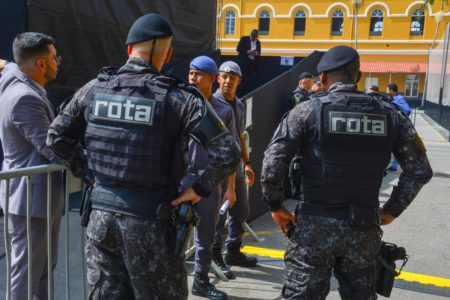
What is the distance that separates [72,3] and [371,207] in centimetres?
492

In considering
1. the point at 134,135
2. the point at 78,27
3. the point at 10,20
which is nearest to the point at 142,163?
the point at 134,135

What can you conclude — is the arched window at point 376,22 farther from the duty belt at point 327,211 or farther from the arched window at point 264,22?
the duty belt at point 327,211

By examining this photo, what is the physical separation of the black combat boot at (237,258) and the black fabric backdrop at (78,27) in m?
3.11

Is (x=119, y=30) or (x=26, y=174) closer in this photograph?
(x=26, y=174)

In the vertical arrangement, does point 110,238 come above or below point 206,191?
below

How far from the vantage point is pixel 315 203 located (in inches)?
101

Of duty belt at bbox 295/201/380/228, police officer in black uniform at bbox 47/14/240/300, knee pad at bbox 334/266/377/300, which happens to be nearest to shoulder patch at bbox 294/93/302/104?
duty belt at bbox 295/201/380/228

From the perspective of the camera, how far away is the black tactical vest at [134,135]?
212 centimetres

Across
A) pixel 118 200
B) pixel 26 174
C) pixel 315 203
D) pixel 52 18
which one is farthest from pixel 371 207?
pixel 52 18

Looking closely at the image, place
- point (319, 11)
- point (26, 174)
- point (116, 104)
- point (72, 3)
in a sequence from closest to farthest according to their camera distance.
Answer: point (116, 104) < point (26, 174) < point (72, 3) < point (319, 11)

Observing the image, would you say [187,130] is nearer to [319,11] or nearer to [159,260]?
[159,260]

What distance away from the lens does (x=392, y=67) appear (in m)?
40.2

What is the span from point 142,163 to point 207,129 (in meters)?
0.35

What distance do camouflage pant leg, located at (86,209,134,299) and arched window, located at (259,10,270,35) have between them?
43.0 metres
